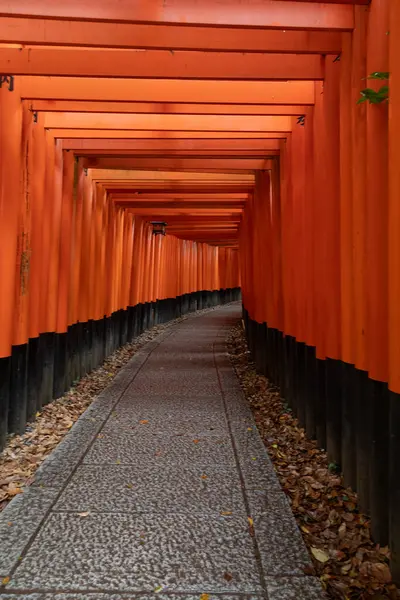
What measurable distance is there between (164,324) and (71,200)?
12322 mm

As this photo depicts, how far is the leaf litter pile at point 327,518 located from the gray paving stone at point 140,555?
Result: 0.44 m

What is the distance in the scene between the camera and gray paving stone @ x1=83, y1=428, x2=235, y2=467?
15.3 feet

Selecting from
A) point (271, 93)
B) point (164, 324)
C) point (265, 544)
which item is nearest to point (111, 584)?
point (265, 544)

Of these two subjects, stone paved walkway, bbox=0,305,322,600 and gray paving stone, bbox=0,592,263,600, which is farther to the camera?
stone paved walkway, bbox=0,305,322,600

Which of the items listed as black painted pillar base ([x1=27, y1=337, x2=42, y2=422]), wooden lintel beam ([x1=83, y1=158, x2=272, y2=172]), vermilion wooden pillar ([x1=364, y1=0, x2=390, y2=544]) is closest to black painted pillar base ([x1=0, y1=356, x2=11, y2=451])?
black painted pillar base ([x1=27, y1=337, x2=42, y2=422])

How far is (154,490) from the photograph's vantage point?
399cm

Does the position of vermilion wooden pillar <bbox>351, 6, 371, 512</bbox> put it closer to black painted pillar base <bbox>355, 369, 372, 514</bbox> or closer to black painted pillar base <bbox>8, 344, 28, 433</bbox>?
black painted pillar base <bbox>355, 369, 372, 514</bbox>

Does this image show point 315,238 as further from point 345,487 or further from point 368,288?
point 345,487

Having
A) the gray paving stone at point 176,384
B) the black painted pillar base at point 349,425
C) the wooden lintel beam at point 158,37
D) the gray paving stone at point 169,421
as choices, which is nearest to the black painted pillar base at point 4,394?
the gray paving stone at point 169,421

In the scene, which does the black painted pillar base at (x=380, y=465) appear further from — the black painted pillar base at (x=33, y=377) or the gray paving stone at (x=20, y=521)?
the black painted pillar base at (x=33, y=377)

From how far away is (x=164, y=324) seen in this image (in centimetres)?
1969

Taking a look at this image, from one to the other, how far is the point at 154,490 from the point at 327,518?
1.24 metres

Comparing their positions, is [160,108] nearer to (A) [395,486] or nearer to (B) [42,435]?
(B) [42,435]

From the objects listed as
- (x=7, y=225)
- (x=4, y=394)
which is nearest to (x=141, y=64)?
(x=7, y=225)
